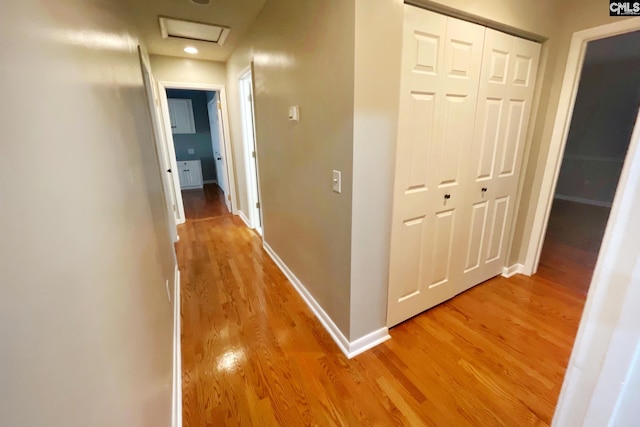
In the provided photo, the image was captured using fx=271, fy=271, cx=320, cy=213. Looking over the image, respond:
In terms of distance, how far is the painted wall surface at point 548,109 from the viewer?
1.94m

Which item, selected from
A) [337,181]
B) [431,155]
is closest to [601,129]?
[431,155]

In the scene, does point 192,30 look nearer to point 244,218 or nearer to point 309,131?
point 309,131

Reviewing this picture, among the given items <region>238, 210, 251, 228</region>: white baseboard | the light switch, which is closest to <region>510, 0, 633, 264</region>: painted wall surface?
the light switch

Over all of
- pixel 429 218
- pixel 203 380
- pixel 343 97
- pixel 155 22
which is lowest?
pixel 203 380

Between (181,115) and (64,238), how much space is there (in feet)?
22.6

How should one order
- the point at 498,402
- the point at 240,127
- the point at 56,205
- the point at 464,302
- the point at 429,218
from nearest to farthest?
the point at 56,205
the point at 498,402
the point at 429,218
the point at 464,302
the point at 240,127

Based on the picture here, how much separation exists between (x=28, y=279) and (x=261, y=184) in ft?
9.16

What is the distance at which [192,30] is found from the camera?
8.86ft

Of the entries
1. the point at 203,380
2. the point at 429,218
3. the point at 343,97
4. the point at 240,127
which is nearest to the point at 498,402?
the point at 429,218

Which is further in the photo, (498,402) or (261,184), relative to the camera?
(261,184)

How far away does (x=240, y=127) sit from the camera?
11.8 feet

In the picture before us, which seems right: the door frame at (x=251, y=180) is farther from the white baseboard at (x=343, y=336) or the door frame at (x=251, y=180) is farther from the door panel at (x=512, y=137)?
the door panel at (x=512, y=137)

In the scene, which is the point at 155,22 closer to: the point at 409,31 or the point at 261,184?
the point at 261,184

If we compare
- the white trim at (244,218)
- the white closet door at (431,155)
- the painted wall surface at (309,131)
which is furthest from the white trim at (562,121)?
the white trim at (244,218)
